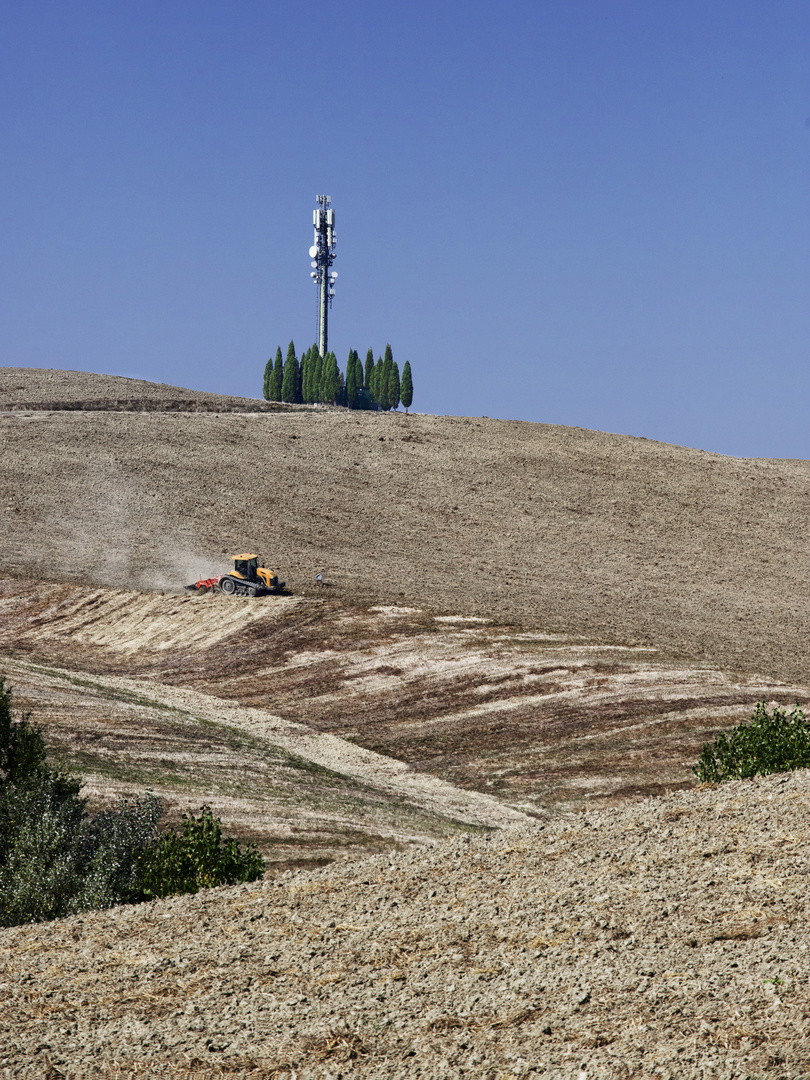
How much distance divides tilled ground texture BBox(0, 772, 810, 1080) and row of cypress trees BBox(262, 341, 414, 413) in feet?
392

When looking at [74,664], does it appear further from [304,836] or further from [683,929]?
[683,929]

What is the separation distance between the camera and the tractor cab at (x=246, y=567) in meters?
45.7

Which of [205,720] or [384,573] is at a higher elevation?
[384,573]

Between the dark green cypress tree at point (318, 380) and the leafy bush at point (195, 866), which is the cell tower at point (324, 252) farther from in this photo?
the leafy bush at point (195, 866)

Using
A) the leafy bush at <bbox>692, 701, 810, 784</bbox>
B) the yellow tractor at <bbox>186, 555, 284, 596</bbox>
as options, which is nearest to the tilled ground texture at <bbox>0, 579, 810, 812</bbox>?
the yellow tractor at <bbox>186, 555, 284, 596</bbox>

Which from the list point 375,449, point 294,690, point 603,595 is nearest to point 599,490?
point 375,449

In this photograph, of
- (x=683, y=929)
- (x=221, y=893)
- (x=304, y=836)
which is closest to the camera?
(x=683, y=929)

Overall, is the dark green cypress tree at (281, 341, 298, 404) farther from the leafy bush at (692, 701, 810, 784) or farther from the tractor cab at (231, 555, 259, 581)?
the leafy bush at (692, 701, 810, 784)

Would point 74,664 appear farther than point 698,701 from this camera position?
Yes

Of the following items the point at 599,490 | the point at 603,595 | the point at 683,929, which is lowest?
the point at 683,929

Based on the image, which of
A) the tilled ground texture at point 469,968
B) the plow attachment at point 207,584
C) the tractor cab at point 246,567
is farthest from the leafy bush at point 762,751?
the plow attachment at point 207,584

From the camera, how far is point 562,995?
28.1 feet

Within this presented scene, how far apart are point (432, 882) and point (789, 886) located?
13.4ft

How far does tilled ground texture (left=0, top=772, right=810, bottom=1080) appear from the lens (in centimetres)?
781
